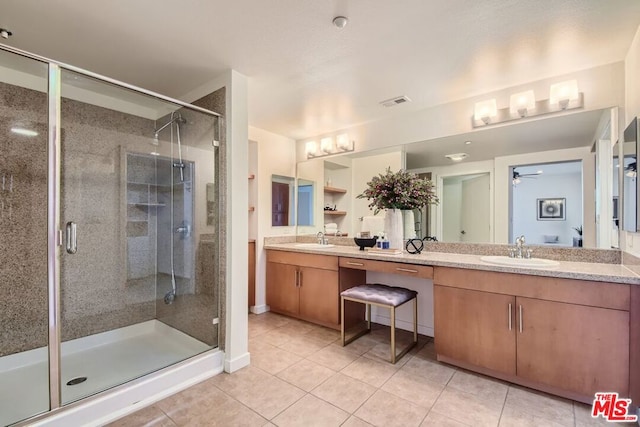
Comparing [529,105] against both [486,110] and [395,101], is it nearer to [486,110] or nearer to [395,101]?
[486,110]

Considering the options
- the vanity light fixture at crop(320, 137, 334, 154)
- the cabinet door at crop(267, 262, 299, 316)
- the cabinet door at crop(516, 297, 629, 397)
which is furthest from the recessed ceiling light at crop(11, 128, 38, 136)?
the cabinet door at crop(516, 297, 629, 397)

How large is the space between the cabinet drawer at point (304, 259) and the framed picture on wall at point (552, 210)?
5.81 feet

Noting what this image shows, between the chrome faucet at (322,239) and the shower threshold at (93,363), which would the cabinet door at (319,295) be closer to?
the chrome faucet at (322,239)

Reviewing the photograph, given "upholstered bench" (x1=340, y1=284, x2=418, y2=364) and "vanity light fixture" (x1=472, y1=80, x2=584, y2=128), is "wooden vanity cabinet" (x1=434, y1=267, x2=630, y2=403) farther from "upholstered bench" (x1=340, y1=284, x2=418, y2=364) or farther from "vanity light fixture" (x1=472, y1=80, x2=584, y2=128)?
"vanity light fixture" (x1=472, y1=80, x2=584, y2=128)

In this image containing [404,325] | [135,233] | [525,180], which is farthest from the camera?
[404,325]

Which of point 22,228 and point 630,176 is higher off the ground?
point 630,176

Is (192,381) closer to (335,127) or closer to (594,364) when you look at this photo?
(594,364)

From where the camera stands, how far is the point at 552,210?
2271mm

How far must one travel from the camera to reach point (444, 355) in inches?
87.9

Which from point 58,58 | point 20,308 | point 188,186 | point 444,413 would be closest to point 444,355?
point 444,413

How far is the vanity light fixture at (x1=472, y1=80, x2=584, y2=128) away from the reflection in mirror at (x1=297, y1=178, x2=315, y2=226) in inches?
79.1

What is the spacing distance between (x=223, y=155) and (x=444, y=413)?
2297 mm

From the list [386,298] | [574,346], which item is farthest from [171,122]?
[574,346]

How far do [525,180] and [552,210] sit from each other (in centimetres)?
31
